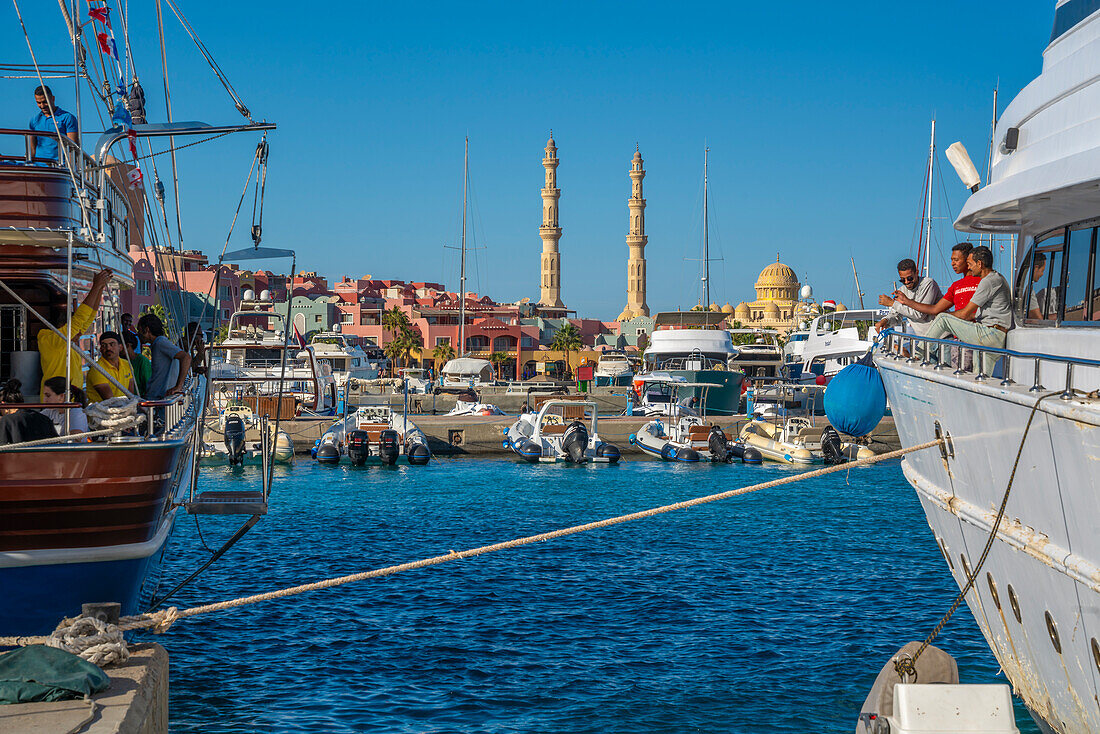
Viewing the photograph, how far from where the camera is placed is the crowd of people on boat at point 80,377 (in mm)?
8961

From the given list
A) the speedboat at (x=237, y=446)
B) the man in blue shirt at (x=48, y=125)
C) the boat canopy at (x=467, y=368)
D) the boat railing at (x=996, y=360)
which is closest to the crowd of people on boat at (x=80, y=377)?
the man in blue shirt at (x=48, y=125)

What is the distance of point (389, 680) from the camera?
12047mm

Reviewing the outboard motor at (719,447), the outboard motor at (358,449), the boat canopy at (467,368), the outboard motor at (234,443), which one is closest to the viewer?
the outboard motor at (358,449)

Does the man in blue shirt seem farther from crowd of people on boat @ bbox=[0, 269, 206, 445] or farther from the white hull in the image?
the white hull

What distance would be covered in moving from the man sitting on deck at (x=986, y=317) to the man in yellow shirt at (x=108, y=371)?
7386 mm

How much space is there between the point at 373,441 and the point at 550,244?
96.6 meters

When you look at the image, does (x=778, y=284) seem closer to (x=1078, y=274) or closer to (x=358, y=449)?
(x=358, y=449)

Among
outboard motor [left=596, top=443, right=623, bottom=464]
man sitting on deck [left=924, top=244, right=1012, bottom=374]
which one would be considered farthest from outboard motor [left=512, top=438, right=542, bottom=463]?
man sitting on deck [left=924, top=244, right=1012, bottom=374]

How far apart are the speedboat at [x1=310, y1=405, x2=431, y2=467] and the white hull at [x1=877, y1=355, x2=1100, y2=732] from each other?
27.5 meters

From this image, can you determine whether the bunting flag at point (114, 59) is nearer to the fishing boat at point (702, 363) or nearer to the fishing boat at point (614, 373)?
the fishing boat at point (702, 363)

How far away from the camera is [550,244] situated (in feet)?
432

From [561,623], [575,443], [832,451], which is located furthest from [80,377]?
[832,451]

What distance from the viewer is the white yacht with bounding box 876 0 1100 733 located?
612 centimetres

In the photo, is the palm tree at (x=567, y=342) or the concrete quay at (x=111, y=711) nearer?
the concrete quay at (x=111, y=711)
